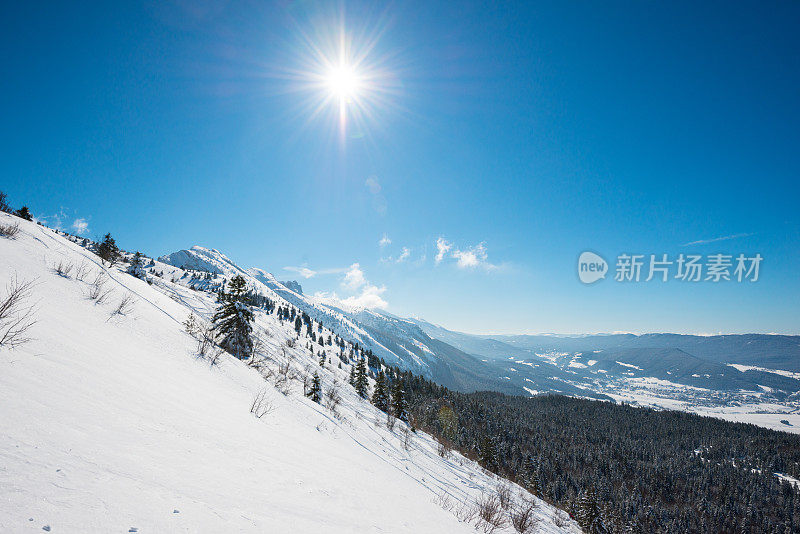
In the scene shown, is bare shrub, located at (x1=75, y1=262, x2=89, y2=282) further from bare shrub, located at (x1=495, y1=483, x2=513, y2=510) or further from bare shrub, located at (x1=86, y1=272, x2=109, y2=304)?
bare shrub, located at (x1=495, y1=483, x2=513, y2=510)

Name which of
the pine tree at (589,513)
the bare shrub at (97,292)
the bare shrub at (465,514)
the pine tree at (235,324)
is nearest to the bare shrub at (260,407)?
the bare shrub at (97,292)

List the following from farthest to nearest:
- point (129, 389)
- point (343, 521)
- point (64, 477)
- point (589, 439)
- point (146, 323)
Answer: point (589, 439)
point (146, 323)
point (129, 389)
point (343, 521)
point (64, 477)

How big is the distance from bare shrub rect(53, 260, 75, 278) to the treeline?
50.6m

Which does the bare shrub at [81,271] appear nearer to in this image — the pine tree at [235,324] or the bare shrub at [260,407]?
the pine tree at [235,324]

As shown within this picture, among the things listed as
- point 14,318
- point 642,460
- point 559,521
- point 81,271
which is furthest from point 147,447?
point 642,460

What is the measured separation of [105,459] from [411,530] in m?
4.22

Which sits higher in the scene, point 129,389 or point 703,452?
point 129,389

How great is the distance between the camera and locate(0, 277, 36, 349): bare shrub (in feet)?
12.9

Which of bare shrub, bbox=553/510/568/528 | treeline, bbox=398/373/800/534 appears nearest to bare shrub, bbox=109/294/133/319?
bare shrub, bbox=553/510/568/528

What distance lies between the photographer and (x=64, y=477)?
219 cm

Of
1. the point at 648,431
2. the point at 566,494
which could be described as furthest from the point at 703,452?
the point at 566,494

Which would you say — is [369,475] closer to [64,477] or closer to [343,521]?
[343,521]

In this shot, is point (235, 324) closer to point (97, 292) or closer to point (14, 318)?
point (97, 292)

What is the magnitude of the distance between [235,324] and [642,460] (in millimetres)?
179265
